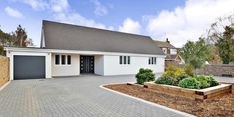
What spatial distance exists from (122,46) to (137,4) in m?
6.25

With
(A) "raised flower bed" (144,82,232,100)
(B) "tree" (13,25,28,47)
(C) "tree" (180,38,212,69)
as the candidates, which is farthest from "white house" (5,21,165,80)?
(B) "tree" (13,25,28,47)

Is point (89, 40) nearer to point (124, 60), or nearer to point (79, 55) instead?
point (79, 55)

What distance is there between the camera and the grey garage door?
14.3m

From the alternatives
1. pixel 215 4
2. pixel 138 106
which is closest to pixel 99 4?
pixel 215 4

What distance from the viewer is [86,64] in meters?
20.9

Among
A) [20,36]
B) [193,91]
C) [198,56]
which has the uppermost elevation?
[20,36]

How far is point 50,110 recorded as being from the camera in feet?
18.2

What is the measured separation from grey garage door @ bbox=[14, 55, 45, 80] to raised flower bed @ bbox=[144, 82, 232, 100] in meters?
11.0

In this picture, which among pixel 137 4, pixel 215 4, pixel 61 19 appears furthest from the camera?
pixel 61 19

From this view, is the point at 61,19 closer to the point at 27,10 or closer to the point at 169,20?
the point at 27,10

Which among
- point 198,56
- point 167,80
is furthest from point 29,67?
point 198,56

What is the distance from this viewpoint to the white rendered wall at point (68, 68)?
17500 mm

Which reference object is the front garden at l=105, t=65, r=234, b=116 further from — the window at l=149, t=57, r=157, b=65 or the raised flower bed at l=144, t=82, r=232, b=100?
the window at l=149, t=57, r=157, b=65

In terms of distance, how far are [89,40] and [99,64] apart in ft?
10.7
